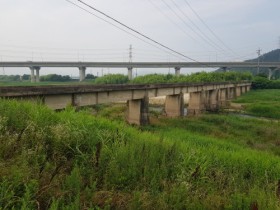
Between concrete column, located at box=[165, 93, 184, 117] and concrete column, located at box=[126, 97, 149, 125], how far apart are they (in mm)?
8590

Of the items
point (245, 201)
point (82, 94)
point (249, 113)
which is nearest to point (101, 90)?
point (82, 94)

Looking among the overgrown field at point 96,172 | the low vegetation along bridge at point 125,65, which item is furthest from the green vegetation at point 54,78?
the overgrown field at point 96,172

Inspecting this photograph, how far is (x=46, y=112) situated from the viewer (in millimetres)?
7938

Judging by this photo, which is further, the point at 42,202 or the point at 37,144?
the point at 37,144

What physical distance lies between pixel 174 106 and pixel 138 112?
10.2 meters

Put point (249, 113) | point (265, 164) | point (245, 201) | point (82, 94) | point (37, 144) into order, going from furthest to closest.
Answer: point (249, 113) → point (82, 94) → point (265, 164) → point (37, 144) → point (245, 201)

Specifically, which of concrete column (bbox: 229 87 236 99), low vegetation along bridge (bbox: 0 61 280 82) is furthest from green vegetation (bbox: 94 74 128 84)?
concrete column (bbox: 229 87 236 99)

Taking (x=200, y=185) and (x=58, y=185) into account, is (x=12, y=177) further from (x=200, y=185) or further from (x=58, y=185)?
(x=200, y=185)

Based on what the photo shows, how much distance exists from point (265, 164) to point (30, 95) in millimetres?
8950

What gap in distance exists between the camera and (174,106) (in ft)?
112

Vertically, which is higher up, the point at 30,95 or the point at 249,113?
the point at 30,95

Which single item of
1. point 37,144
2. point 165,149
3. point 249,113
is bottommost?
point 249,113

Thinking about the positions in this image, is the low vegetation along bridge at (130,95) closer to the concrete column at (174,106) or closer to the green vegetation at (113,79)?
the concrete column at (174,106)

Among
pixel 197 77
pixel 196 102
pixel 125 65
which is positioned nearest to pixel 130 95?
pixel 196 102
